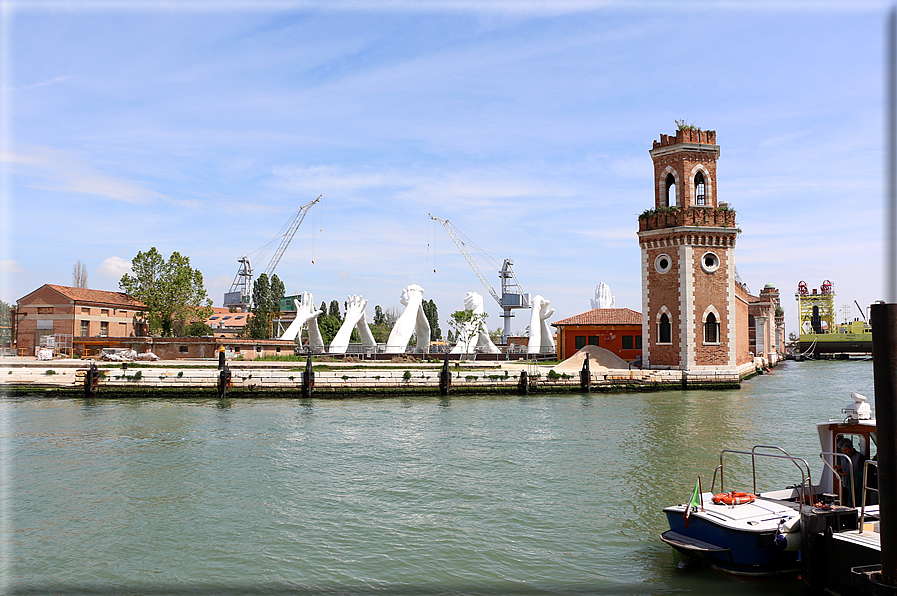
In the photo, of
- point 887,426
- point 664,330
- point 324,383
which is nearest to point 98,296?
point 324,383

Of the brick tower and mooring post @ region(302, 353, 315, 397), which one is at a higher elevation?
the brick tower

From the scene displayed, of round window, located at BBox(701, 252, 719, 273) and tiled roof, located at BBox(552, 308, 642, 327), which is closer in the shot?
round window, located at BBox(701, 252, 719, 273)

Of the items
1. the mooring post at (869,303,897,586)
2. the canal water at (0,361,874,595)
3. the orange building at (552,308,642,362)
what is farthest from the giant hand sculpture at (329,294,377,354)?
the mooring post at (869,303,897,586)

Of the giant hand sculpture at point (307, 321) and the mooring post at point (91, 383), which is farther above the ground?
the giant hand sculpture at point (307, 321)

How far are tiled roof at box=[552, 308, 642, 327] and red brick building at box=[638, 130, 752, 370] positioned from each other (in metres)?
6.70

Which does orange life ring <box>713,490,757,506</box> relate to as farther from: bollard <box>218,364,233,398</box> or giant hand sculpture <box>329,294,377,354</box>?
giant hand sculpture <box>329,294,377,354</box>

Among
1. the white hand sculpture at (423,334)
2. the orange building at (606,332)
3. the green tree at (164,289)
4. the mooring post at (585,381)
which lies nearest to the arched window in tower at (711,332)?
the orange building at (606,332)

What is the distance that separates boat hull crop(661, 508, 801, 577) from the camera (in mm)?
9250

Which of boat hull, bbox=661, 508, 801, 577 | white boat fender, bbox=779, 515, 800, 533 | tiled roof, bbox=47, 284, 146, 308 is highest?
tiled roof, bbox=47, 284, 146, 308

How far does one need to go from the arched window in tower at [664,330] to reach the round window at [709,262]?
397 cm

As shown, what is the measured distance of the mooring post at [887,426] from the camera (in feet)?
22.7

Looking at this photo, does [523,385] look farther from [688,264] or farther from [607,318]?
[607,318]

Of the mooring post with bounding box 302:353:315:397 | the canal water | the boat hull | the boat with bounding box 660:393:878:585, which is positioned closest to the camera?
the boat with bounding box 660:393:878:585

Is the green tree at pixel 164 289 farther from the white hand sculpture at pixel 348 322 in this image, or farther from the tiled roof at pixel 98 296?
the white hand sculpture at pixel 348 322
